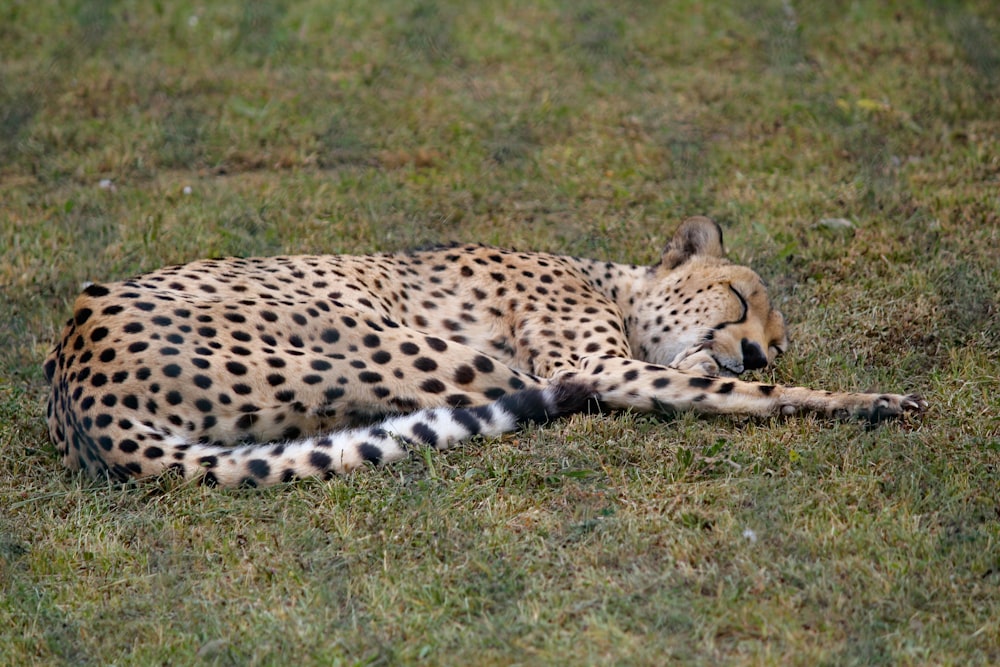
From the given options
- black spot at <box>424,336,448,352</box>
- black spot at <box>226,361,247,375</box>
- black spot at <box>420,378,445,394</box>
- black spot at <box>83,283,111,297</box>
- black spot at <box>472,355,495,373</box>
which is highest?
black spot at <box>83,283,111,297</box>

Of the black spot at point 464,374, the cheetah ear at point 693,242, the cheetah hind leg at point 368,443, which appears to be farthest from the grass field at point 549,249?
the cheetah ear at point 693,242

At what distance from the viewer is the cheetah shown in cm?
334

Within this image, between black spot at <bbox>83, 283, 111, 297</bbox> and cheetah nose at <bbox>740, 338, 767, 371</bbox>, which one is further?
cheetah nose at <bbox>740, 338, 767, 371</bbox>

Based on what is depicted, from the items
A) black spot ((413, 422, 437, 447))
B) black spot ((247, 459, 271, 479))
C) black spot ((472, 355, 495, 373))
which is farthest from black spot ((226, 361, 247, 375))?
black spot ((472, 355, 495, 373))

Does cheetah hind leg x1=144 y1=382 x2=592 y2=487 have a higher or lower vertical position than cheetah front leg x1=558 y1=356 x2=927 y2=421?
lower

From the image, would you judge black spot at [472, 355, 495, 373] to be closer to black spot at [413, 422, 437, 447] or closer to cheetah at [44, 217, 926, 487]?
cheetah at [44, 217, 926, 487]

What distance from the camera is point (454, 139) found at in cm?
632

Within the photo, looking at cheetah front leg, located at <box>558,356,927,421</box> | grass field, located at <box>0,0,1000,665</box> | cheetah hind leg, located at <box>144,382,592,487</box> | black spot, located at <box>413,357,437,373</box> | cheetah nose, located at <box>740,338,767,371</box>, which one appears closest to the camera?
grass field, located at <box>0,0,1000,665</box>

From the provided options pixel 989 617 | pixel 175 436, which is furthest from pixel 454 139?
pixel 989 617

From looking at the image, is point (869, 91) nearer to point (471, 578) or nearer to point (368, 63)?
point (368, 63)

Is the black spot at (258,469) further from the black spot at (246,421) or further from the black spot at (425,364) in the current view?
the black spot at (425,364)

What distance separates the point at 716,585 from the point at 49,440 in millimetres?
2211

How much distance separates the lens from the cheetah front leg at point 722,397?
3.57m

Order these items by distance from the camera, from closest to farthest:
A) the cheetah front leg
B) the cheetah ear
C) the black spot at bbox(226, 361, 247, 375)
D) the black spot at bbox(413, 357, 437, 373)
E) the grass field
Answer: the grass field, the black spot at bbox(226, 361, 247, 375), the cheetah front leg, the black spot at bbox(413, 357, 437, 373), the cheetah ear
